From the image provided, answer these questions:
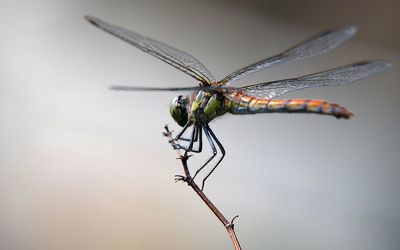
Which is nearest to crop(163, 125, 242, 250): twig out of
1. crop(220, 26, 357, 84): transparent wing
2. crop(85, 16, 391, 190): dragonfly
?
crop(85, 16, 391, 190): dragonfly

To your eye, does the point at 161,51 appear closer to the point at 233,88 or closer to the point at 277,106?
the point at 233,88

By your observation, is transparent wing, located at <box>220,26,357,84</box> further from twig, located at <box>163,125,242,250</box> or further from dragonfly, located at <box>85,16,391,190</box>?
twig, located at <box>163,125,242,250</box>

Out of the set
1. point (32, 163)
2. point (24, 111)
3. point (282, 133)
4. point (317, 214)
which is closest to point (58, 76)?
point (24, 111)

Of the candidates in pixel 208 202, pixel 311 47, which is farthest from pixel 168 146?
pixel 208 202

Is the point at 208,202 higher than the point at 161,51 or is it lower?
lower

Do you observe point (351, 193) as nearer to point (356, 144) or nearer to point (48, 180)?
point (356, 144)

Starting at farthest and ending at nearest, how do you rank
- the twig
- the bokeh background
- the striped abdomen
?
the bokeh background < the striped abdomen < the twig

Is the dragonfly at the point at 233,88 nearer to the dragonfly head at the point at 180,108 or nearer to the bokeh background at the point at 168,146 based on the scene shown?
the dragonfly head at the point at 180,108

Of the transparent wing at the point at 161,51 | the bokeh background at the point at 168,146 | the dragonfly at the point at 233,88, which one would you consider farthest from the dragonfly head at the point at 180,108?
the bokeh background at the point at 168,146
